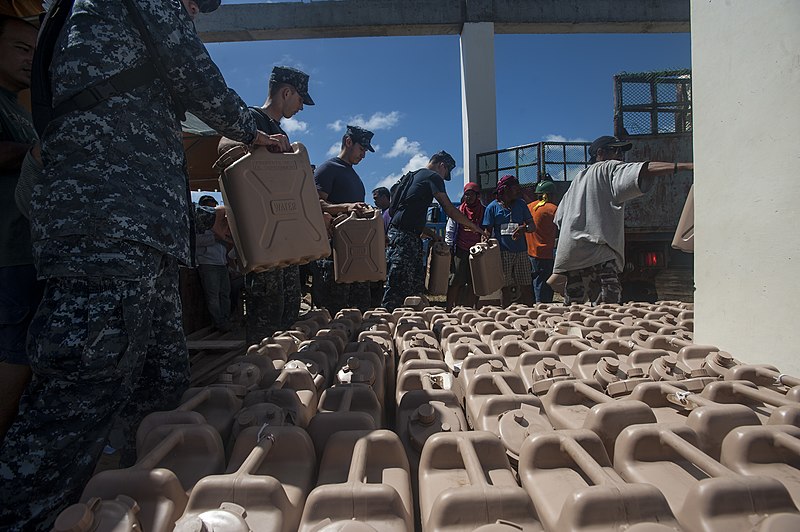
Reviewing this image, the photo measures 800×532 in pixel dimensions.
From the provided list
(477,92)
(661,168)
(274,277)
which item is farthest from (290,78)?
(477,92)

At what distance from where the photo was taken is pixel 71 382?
118 centimetres

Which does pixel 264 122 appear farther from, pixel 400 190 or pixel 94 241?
pixel 400 190

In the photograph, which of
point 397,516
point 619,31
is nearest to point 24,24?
point 397,516

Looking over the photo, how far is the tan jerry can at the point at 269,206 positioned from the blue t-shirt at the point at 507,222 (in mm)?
3488

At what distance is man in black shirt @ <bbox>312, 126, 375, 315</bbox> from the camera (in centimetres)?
381

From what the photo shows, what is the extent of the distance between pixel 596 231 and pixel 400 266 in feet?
5.35

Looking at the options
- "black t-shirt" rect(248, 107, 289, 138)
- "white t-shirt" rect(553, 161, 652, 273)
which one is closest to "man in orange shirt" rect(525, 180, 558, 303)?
"white t-shirt" rect(553, 161, 652, 273)

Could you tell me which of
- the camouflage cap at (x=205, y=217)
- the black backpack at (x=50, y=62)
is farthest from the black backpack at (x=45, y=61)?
the camouflage cap at (x=205, y=217)

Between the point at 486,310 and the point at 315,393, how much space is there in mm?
1859

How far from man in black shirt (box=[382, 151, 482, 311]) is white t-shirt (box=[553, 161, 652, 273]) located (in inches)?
45.9

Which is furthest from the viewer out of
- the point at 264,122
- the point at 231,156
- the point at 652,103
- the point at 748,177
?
the point at 652,103

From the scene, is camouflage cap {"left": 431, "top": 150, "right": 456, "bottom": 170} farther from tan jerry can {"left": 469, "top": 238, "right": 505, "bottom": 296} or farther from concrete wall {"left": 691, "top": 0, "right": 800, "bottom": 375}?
concrete wall {"left": 691, "top": 0, "right": 800, "bottom": 375}

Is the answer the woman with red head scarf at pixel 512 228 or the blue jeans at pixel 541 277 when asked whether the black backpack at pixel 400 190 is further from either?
the blue jeans at pixel 541 277

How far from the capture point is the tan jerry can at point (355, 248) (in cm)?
339
